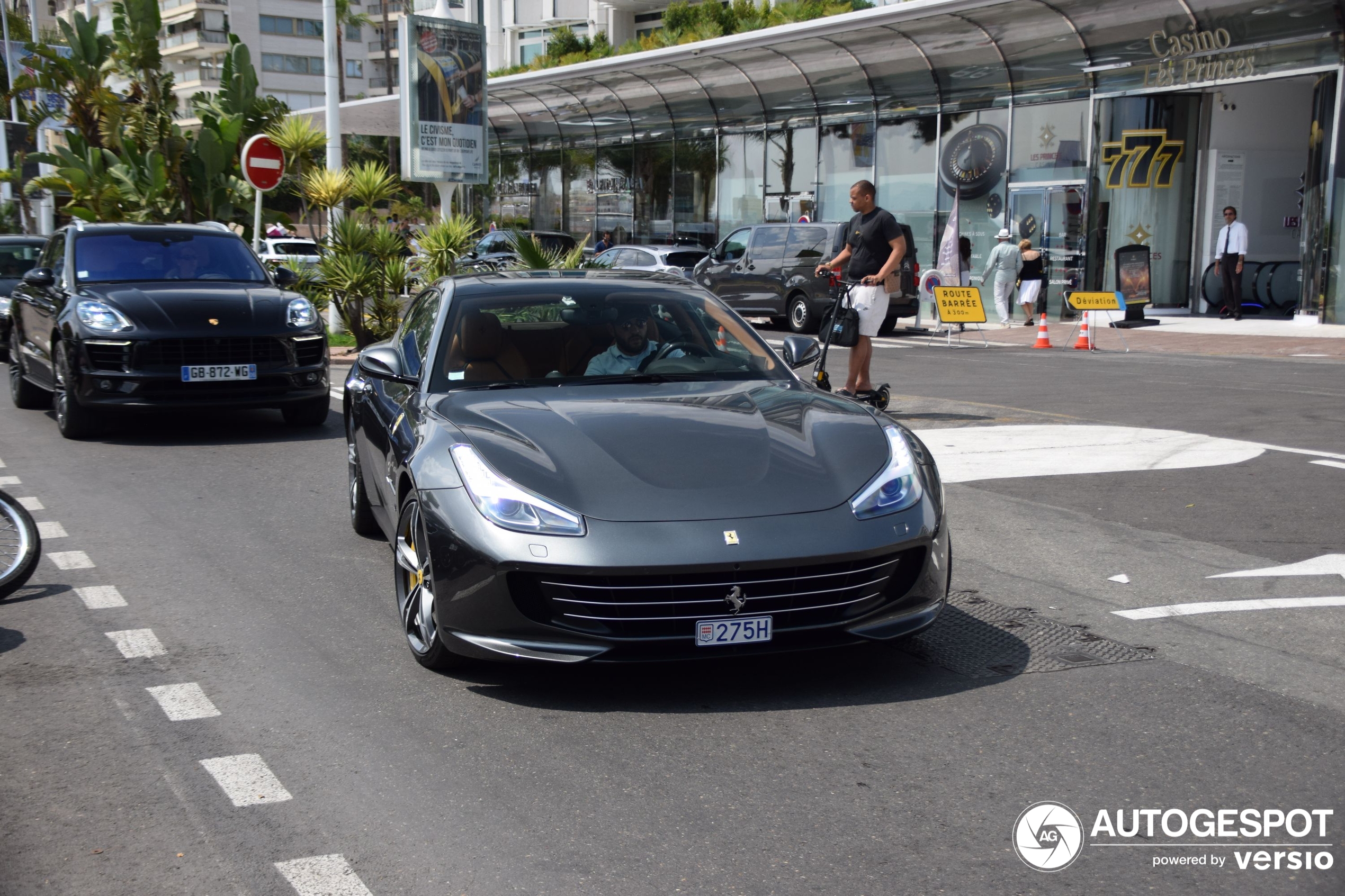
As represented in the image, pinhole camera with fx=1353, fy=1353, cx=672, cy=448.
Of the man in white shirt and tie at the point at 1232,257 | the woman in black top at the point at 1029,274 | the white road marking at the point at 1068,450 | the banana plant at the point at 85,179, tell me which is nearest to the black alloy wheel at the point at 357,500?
the white road marking at the point at 1068,450

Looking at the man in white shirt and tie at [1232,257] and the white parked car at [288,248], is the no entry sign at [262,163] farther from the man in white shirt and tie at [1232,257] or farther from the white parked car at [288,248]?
the man in white shirt and tie at [1232,257]

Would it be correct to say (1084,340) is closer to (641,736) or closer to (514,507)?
(514,507)

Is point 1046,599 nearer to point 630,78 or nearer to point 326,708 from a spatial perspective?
point 326,708

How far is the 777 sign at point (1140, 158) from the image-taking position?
25.6 m

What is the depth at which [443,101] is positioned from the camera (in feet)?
74.3

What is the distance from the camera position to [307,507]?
804 cm

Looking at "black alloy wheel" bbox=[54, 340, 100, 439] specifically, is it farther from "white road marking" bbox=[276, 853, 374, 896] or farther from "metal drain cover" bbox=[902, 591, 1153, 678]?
"white road marking" bbox=[276, 853, 374, 896]

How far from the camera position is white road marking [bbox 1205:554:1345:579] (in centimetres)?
621

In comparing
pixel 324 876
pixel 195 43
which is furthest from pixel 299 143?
pixel 195 43

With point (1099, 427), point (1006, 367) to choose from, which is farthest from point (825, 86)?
point (1099, 427)

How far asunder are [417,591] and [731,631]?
123 cm

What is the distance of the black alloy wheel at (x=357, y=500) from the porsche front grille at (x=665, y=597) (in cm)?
278

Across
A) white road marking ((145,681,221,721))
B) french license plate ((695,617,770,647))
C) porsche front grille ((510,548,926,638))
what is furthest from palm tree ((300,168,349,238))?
french license plate ((695,617,770,647))

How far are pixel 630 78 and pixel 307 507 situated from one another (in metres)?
27.6
